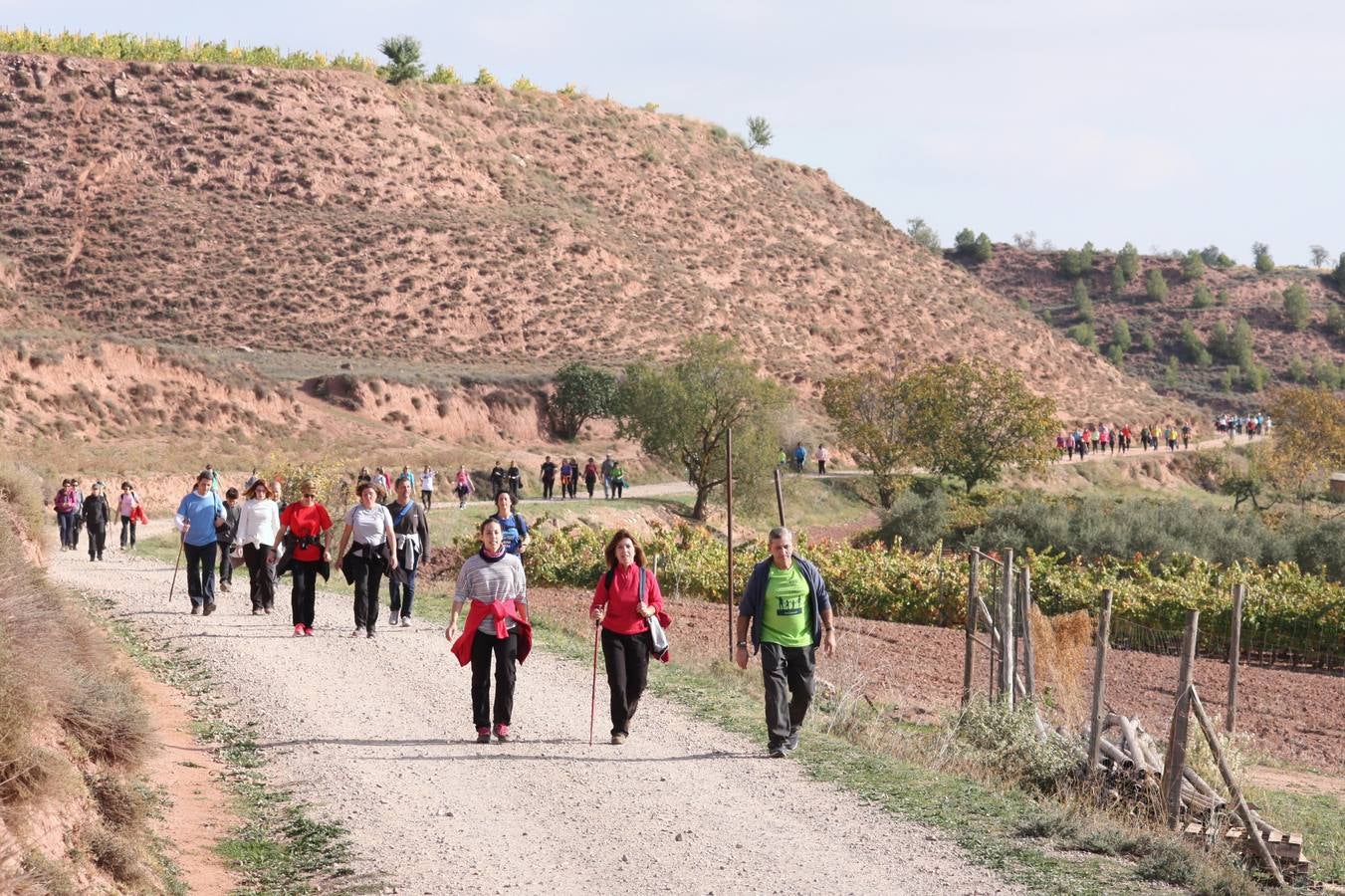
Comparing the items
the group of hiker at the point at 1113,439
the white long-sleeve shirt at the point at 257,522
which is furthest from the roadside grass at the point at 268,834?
the group of hiker at the point at 1113,439

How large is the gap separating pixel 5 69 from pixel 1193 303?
97411mm

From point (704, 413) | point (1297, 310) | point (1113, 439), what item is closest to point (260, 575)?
point (704, 413)

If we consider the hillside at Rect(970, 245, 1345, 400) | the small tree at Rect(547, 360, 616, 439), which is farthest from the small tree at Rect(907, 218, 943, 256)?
the small tree at Rect(547, 360, 616, 439)

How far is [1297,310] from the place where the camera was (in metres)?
124

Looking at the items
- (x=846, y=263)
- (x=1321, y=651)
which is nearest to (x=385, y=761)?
(x=1321, y=651)

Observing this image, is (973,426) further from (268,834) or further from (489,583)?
(268,834)

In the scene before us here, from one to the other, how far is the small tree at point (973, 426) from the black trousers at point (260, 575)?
3757 centimetres

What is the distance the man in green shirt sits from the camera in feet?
32.7

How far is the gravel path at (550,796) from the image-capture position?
748cm

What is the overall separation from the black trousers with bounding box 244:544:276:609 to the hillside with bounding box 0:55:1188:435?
113 ft

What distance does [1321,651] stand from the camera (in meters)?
23.1

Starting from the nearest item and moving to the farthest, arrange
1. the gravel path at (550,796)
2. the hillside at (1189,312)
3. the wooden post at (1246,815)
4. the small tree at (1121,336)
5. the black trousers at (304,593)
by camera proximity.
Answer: the gravel path at (550,796)
the wooden post at (1246,815)
the black trousers at (304,593)
the hillside at (1189,312)
the small tree at (1121,336)

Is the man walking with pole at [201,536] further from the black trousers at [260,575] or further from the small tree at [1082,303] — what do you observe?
the small tree at [1082,303]

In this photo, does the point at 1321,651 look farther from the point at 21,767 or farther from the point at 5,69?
the point at 5,69
